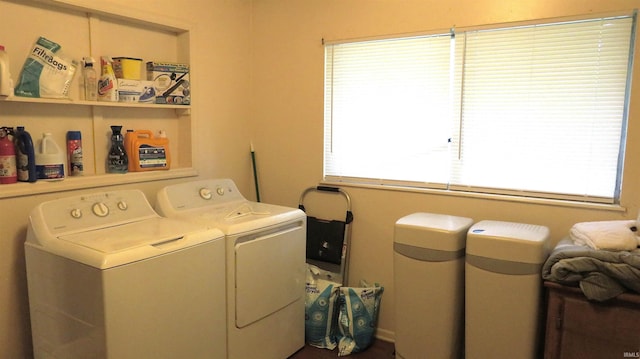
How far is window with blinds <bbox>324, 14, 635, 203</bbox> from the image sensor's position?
2.25m

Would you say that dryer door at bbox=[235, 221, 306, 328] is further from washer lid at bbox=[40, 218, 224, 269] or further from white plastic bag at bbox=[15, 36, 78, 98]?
white plastic bag at bbox=[15, 36, 78, 98]

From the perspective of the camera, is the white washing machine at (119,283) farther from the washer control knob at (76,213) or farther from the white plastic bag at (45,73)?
the white plastic bag at (45,73)

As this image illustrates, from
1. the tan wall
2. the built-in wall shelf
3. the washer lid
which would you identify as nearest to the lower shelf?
the built-in wall shelf

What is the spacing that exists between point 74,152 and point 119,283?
96 centimetres

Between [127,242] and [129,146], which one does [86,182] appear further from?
[127,242]

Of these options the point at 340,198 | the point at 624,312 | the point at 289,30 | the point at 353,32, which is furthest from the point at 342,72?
the point at 624,312

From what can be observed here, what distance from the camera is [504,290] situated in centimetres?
205

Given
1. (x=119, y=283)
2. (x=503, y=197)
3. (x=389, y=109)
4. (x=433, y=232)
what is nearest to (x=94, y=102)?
(x=119, y=283)

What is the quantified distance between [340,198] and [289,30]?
126 centimetres

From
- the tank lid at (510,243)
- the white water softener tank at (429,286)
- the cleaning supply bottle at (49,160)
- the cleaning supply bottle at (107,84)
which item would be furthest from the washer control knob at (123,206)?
the tank lid at (510,243)

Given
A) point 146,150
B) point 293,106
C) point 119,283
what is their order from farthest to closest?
point 293,106
point 146,150
point 119,283

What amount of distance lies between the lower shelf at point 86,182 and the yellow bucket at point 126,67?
557 millimetres

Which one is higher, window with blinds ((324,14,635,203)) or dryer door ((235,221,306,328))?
window with blinds ((324,14,635,203))

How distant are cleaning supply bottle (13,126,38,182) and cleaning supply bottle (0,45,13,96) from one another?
0.21 m
